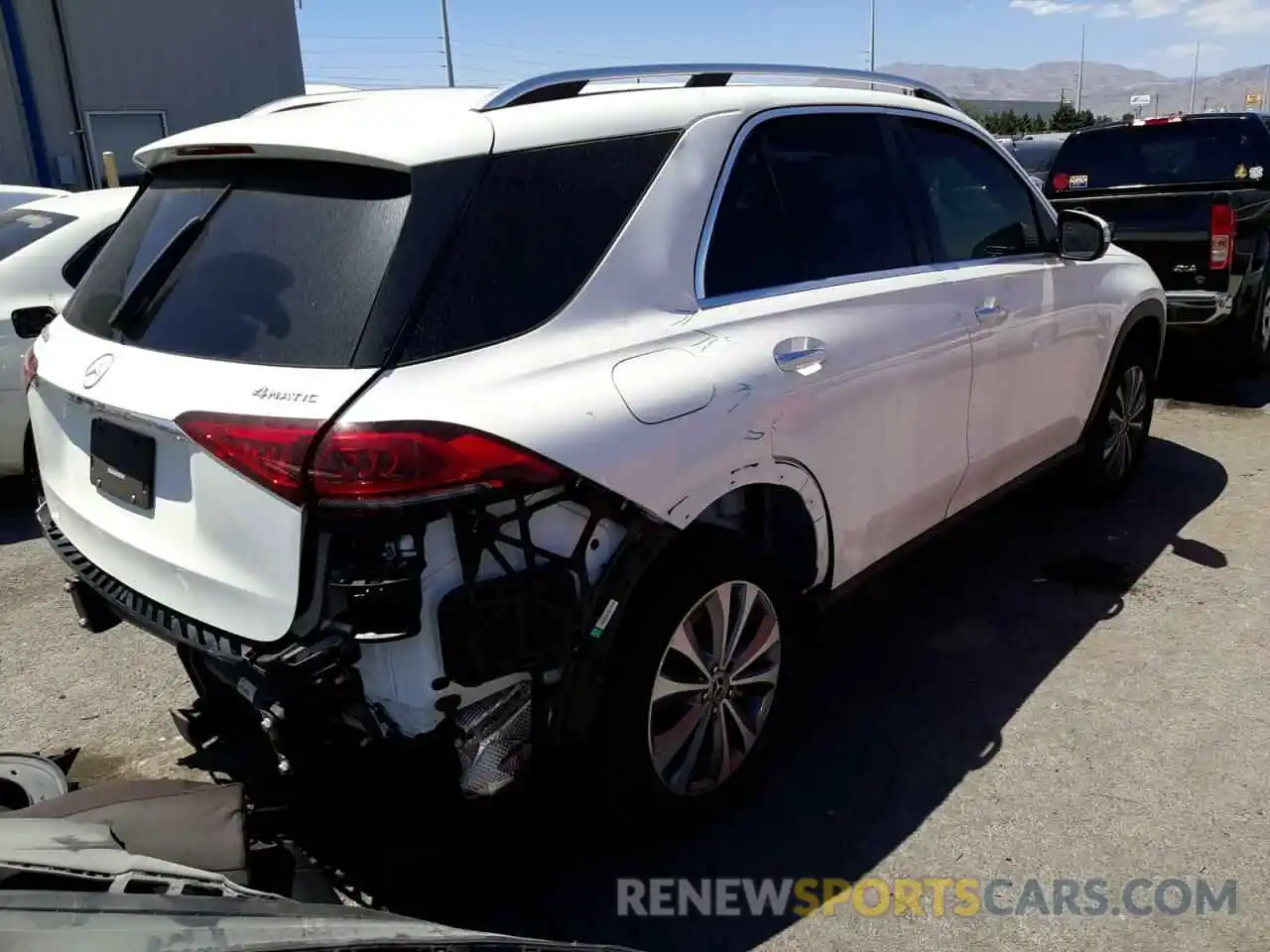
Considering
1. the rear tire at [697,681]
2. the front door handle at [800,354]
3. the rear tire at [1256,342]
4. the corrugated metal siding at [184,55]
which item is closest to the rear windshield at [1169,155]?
the rear tire at [1256,342]

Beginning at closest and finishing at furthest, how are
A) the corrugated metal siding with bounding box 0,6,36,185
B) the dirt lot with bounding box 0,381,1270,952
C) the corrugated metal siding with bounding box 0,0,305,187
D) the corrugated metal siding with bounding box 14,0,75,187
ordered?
the dirt lot with bounding box 0,381,1270,952 → the corrugated metal siding with bounding box 0,6,36,185 → the corrugated metal siding with bounding box 14,0,75,187 → the corrugated metal siding with bounding box 0,0,305,187

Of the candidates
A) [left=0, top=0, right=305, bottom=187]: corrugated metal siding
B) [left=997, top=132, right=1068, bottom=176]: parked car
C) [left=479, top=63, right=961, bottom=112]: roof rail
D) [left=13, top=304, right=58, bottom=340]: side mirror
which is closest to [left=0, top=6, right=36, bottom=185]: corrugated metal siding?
[left=0, top=0, right=305, bottom=187]: corrugated metal siding

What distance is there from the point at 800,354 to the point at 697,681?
0.92 meters

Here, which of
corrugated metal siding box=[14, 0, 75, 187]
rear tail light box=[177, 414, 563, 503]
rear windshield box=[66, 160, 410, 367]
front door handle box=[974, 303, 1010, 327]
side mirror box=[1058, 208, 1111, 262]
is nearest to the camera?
rear tail light box=[177, 414, 563, 503]

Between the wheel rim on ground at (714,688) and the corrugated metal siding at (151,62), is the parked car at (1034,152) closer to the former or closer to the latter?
the corrugated metal siding at (151,62)

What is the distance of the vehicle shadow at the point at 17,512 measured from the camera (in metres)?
5.36

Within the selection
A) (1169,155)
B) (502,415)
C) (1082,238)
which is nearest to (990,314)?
(1082,238)

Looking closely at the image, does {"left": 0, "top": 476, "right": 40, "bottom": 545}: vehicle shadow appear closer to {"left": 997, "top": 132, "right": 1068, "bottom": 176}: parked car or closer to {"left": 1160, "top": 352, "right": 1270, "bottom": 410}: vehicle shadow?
{"left": 1160, "top": 352, "right": 1270, "bottom": 410}: vehicle shadow

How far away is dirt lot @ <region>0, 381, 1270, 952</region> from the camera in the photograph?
8.64ft

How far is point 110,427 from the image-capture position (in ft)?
8.30

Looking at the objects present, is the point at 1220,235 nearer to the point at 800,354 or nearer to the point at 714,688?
the point at 800,354

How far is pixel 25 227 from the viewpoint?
5727 millimetres

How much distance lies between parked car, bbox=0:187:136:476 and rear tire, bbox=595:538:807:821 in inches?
148

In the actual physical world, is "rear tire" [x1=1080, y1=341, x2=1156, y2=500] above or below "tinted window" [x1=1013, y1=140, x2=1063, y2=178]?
above
